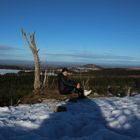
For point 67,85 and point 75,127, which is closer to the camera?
point 75,127

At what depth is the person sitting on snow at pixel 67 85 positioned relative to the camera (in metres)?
11.6

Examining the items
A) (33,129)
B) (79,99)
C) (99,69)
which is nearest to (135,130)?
(33,129)

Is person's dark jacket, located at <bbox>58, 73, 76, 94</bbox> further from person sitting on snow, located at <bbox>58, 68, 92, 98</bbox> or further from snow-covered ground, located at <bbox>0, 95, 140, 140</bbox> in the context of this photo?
snow-covered ground, located at <bbox>0, 95, 140, 140</bbox>

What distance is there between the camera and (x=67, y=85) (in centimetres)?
1177

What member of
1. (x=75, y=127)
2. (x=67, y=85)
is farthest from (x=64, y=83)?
(x=75, y=127)

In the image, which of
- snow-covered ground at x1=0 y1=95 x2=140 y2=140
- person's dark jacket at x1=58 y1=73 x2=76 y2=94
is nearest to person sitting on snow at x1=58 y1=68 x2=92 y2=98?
person's dark jacket at x1=58 y1=73 x2=76 y2=94

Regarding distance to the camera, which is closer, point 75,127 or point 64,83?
point 75,127

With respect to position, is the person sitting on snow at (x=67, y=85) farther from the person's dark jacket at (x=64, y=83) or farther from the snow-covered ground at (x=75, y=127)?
the snow-covered ground at (x=75, y=127)

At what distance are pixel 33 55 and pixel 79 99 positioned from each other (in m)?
5.51

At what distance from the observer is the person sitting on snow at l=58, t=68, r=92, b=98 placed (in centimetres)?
1164

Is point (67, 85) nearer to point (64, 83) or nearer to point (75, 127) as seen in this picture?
point (64, 83)

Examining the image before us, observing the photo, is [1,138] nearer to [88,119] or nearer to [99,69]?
[88,119]

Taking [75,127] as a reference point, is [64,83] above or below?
above

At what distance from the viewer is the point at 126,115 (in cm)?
716
